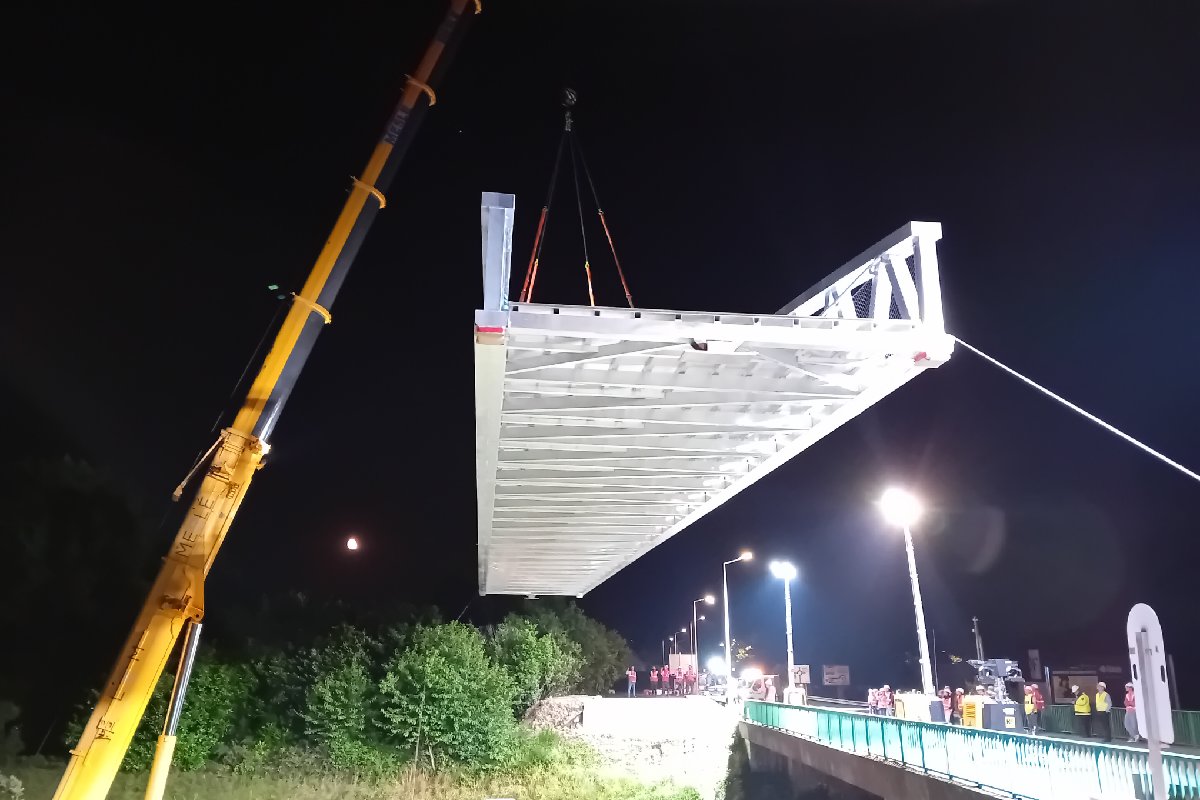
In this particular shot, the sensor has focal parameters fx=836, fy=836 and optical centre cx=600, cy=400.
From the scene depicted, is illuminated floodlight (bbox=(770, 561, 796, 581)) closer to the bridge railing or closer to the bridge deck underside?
the bridge railing

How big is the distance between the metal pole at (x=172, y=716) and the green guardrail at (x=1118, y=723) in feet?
66.5

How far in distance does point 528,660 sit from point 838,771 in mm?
19046

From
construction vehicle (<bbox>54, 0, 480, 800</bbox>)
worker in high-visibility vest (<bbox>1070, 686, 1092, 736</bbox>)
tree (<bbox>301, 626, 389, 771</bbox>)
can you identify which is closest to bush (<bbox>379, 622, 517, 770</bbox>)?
tree (<bbox>301, 626, 389, 771</bbox>)

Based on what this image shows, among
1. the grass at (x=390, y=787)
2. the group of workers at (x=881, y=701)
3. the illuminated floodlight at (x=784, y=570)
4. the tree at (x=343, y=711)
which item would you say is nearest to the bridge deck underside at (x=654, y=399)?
the grass at (x=390, y=787)

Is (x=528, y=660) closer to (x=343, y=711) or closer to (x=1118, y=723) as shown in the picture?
(x=343, y=711)

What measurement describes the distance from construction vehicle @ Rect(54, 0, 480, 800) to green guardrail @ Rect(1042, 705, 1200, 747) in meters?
20.3

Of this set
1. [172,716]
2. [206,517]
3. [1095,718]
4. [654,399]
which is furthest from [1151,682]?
[1095,718]

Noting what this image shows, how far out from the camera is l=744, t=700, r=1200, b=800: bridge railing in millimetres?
9781

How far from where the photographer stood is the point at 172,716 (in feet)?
40.1

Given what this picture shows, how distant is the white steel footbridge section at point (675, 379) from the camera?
8.40 m

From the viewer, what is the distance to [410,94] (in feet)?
54.5

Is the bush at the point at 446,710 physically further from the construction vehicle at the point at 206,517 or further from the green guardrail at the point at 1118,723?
the green guardrail at the point at 1118,723

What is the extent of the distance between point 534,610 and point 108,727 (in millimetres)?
37181

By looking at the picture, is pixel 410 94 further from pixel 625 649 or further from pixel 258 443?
pixel 625 649
